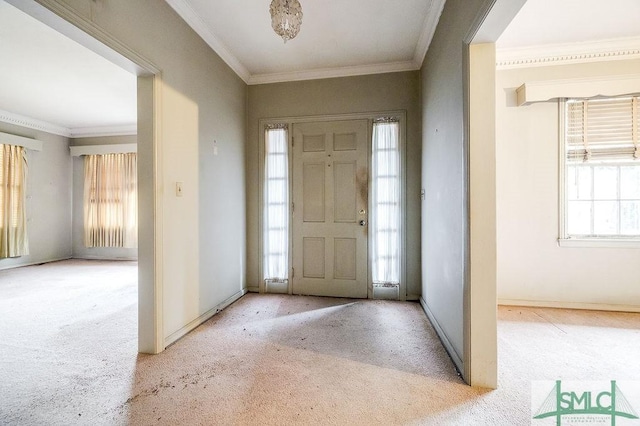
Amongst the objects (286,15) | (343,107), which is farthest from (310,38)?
(286,15)

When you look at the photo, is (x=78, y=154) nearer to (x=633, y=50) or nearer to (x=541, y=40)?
(x=541, y=40)

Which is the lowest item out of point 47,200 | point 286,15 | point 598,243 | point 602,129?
point 598,243

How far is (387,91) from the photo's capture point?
3.33m

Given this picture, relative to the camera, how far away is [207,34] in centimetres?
265

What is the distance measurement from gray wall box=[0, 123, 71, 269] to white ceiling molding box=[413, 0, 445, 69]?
280 inches

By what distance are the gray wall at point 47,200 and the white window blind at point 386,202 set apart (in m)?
6.65

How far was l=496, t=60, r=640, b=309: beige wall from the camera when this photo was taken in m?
2.91

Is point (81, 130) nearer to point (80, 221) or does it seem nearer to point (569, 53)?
point (80, 221)

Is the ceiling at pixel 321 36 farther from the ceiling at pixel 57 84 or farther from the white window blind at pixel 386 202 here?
the ceiling at pixel 57 84

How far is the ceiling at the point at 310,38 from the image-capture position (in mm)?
2346

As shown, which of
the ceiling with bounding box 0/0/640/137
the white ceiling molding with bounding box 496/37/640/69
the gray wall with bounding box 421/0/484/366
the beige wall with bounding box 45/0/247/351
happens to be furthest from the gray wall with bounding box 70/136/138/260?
the white ceiling molding with bounding box 496/37/640/69

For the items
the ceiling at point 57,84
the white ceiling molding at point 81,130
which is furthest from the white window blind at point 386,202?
the white ceiling molding at point 81,130

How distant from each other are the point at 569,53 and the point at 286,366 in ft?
13.8

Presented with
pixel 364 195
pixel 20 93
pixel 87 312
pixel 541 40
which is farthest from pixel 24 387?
pixel 541 40
